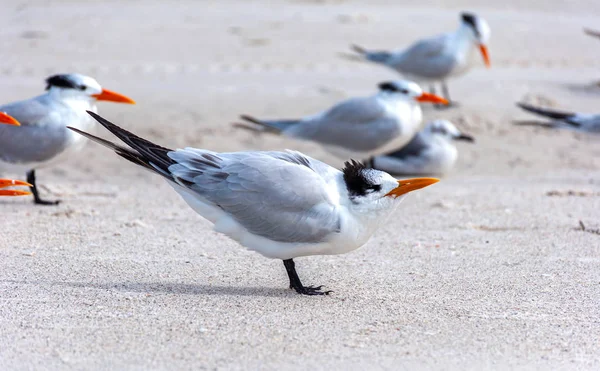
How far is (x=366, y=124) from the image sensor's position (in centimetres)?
713

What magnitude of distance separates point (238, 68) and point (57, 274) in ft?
17.8

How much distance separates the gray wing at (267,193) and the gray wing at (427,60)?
550 centimetres

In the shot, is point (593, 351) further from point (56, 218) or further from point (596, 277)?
point (56, 218)

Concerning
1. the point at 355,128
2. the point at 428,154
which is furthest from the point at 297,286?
the point at 428,154

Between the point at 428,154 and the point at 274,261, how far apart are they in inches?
124

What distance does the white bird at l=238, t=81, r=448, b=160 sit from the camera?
7.11 m

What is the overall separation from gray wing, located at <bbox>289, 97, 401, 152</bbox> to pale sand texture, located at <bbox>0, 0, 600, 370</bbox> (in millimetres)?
593

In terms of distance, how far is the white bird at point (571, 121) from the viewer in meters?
7.18

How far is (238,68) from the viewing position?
30.2ft

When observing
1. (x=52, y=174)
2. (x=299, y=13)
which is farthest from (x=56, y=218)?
(x=299, y=13)

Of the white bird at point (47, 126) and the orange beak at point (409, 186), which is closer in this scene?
the orange beak at point (409, 186)

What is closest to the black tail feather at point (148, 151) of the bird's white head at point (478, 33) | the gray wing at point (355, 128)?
the gray wing at point (355, 128)

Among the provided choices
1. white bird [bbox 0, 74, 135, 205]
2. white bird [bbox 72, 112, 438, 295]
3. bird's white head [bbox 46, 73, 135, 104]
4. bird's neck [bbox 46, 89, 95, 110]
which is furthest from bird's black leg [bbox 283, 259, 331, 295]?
bird's neck [bbox 46, 89, 95, 110]

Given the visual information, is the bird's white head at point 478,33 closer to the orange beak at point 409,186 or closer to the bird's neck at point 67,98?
the bird's neck at point 67,98
